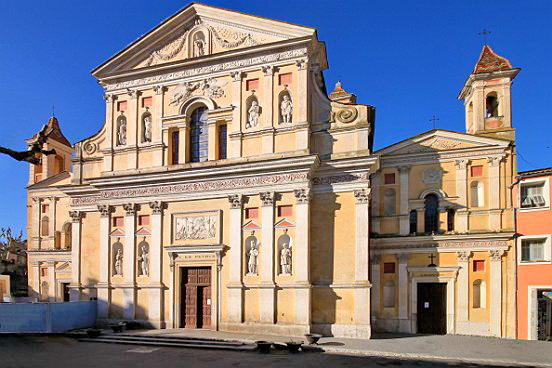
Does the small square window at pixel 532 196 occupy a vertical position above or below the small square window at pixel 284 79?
below

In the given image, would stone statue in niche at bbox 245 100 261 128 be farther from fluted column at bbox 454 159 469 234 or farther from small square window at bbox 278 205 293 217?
fluted column at bbox 454 159 469 234

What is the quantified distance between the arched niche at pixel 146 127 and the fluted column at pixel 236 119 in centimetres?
416

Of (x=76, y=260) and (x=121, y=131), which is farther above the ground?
(x=121, y=131)

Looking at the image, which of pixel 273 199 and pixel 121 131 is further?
pixel 121 131

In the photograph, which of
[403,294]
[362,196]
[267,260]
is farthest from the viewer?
[403,294]

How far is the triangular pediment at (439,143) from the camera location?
826 inches

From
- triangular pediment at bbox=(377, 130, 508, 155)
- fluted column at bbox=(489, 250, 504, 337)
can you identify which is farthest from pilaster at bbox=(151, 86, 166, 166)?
fluted column at bbox=(489, 250, 504, 337)

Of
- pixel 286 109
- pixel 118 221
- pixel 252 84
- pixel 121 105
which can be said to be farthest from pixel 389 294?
pixel 121 105

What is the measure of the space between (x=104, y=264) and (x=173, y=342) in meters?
6.59

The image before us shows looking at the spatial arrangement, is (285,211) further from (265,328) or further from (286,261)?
(265,328)

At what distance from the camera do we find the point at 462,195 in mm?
21016

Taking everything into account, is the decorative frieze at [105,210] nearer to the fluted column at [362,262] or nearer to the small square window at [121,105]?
the small square window at [121,105]

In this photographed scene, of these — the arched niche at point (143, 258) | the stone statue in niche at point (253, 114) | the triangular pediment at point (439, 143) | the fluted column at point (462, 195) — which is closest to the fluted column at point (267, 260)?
the stone statue in niche at point (253, 114)

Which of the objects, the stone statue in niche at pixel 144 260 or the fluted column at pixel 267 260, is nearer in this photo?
the fluted column at pixel 267 260
